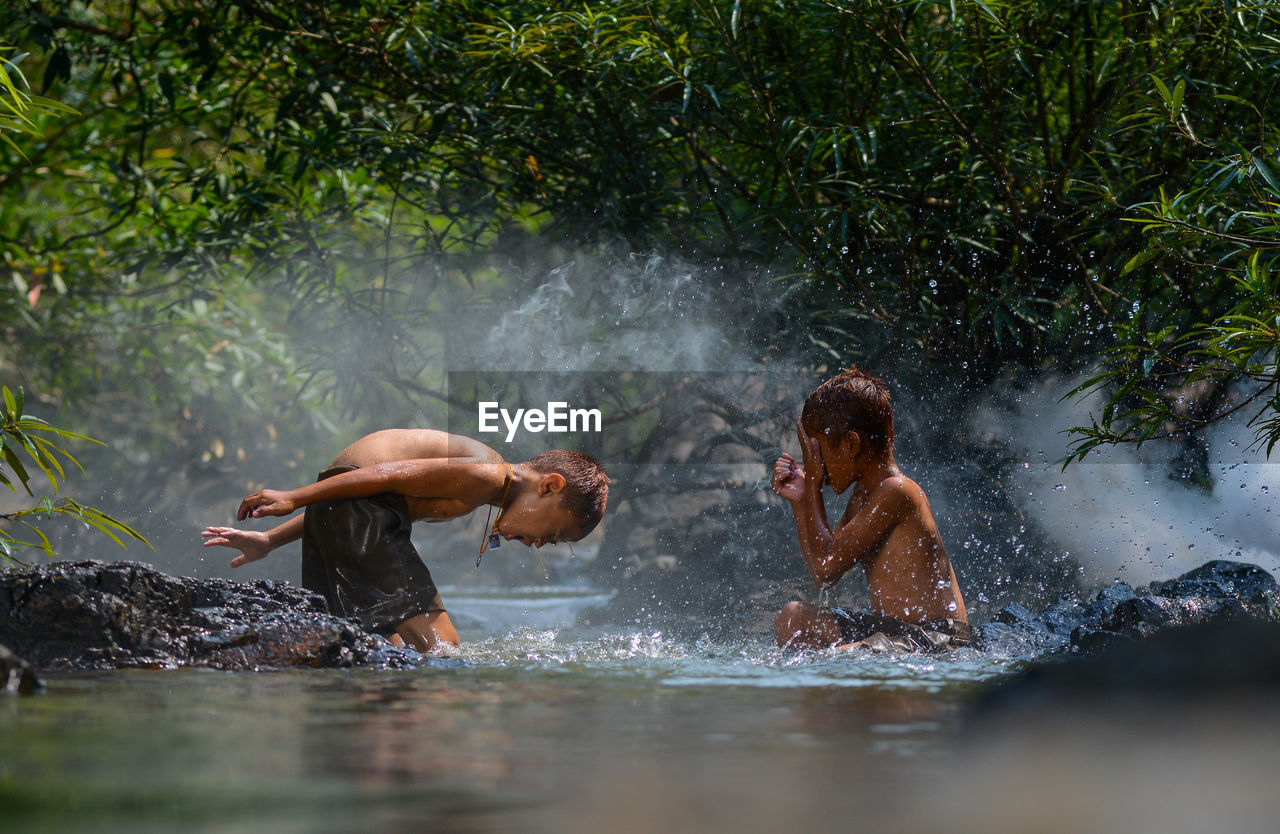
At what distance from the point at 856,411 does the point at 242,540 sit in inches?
84.1

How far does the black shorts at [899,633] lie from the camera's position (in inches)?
136

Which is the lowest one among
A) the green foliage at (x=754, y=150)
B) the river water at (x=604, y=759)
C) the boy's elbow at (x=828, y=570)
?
the river water at (x=604, y=759)

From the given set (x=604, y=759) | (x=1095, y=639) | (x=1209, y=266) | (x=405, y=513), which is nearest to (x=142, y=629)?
(x=405, y=513)

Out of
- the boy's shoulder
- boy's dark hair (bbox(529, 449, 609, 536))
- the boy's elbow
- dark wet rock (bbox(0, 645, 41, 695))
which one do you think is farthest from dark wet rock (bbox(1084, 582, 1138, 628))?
dark wet rock (bbox(0, 645, 41, 695))

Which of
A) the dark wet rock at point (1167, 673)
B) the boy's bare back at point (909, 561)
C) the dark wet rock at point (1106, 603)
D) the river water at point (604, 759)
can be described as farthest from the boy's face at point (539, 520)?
the dark wet rock at point (1167, 673)

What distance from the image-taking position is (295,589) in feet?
11.6

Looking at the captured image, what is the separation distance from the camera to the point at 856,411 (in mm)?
3754

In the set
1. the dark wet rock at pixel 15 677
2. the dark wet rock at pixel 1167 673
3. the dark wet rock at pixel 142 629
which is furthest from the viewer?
the dark wet rock at pixel 142 629

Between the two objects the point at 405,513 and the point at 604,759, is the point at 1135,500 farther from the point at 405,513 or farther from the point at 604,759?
the point at 604,759

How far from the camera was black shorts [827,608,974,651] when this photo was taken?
11.4 ft

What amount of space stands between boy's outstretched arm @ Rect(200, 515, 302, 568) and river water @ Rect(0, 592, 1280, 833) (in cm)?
125

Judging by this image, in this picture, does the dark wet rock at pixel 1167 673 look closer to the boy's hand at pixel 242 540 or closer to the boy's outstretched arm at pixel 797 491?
the boy's outstretched arm at pixel 797 491

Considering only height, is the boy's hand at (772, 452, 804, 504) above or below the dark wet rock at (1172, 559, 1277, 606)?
above

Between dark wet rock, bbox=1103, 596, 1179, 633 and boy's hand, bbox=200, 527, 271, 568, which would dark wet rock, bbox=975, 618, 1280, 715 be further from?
boy's hand, bbox=200, 527, 271, 568
